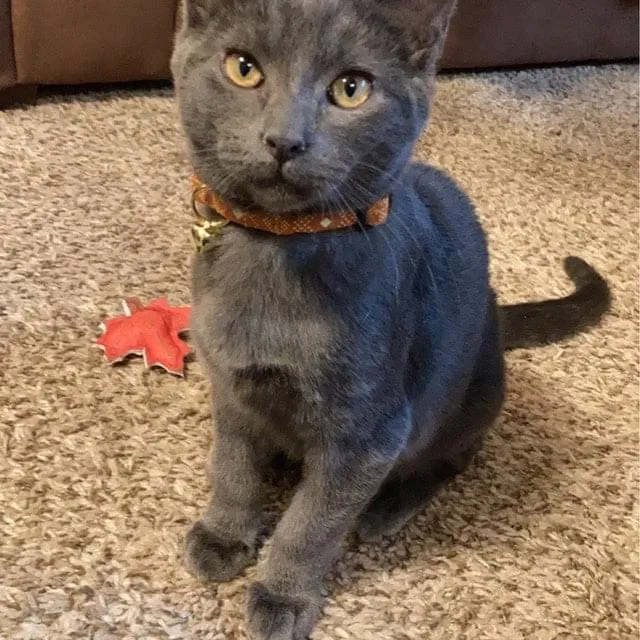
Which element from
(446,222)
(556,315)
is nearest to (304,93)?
(446,222)

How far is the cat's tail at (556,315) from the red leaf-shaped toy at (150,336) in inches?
19.0

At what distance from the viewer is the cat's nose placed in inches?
26.5

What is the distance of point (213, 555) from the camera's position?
0.95 m

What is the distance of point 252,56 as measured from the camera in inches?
28.0

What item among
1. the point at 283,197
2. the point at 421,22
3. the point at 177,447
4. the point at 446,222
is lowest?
the point at 177,447

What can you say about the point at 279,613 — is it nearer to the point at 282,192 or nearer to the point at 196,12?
the point at 282,192

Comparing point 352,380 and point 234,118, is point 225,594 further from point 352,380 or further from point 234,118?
point 234,118

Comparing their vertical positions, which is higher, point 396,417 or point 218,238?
point 218,238

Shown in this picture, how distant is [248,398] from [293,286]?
0.44 ft

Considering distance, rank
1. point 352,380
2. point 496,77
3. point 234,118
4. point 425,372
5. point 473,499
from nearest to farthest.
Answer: point 234,118
point 352,380
point 425,372
point 473,499
point 496,77

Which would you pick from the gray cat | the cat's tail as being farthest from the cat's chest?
the cat's tail

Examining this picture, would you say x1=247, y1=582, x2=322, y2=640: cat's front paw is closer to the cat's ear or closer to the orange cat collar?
the orange cat collar

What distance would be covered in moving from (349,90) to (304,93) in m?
0.05

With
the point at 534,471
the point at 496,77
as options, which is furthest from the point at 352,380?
the point at 496,77
